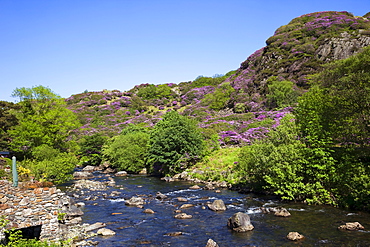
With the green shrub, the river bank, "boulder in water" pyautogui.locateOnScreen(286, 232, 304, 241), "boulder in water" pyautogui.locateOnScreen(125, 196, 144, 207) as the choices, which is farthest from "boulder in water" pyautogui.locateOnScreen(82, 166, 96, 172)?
"boulder in water" pyautogui.locateOnScreen(286, 232, 304, 241)

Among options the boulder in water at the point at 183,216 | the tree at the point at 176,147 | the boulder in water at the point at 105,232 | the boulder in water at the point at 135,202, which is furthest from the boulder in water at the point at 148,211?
the tree at the point at 176,147

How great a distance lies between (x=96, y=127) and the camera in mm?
75438

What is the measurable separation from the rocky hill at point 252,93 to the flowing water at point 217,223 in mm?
20706

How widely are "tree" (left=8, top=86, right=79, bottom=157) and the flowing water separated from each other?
1354cm

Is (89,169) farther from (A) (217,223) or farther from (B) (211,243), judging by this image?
(B) (211,243)

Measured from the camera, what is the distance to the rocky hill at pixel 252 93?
175 feet

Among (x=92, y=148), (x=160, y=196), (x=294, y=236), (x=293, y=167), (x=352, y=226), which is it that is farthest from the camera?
(x=92, y=148)

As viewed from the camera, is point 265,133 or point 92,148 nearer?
point 265,133

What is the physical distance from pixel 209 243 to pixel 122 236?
5.75 meters

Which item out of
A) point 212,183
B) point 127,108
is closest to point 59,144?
point 212,183

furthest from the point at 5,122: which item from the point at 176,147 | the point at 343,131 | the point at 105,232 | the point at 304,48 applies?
the point at 304,48

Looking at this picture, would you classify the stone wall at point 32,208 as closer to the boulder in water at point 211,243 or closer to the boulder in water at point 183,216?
the boulder in water at point 183,216

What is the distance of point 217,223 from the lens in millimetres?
17594

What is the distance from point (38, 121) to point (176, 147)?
64.2 feet
